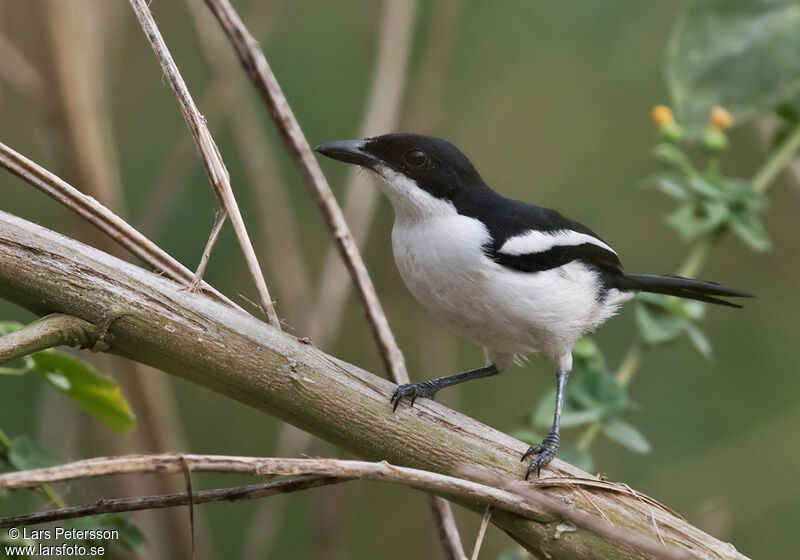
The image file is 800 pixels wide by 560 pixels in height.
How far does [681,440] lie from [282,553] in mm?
Result: 2066

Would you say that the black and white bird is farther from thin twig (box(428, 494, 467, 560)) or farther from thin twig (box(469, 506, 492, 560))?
thin twig (box(469, 506, 492, 560))

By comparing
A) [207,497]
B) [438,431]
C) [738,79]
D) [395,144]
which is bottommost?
[207,497]

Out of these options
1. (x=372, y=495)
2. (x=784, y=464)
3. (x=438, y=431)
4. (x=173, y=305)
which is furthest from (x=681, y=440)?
(x=173, y=305)

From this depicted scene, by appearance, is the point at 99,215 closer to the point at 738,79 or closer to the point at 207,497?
the point at 207,497

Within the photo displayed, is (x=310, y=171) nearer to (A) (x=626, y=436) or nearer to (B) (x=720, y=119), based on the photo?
(A) (x=626, y=436)

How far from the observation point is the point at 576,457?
5.99ft

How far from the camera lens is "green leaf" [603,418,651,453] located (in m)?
1.81

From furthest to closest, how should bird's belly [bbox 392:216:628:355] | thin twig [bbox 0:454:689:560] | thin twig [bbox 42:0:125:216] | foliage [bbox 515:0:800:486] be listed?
thin twig [bbox 42:0:125:216], foliage [bbox 515:0:800:486], bird's belly [bbox 392:216:628:355], thin twig [bbox 0:454:689:560]

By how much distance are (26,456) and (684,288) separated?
1521mm

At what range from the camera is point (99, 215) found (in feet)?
4.16

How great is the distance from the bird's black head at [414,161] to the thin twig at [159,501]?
1.09 metres

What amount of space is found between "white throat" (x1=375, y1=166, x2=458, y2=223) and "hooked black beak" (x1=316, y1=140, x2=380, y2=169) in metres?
0.03

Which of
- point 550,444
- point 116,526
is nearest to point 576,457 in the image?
point 550,444

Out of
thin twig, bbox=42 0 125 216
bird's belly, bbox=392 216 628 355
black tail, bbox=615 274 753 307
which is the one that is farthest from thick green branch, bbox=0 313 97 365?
black tail, bbox=615 274 753 307
